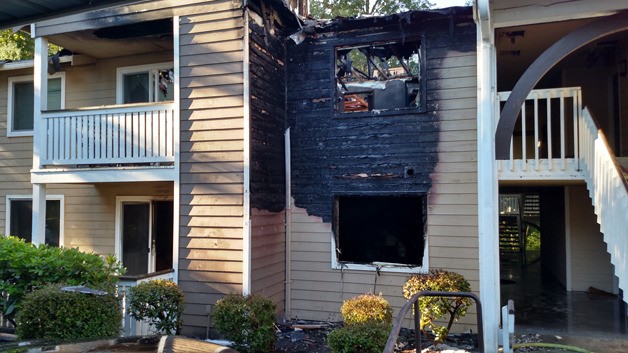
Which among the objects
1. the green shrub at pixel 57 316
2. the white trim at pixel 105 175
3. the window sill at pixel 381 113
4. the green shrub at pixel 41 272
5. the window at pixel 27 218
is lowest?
the green shrub at pixel 57 316

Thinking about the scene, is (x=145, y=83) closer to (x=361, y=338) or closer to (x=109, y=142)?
(x=109, y=142)

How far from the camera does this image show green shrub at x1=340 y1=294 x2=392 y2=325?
18.7 feet

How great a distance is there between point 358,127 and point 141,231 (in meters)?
4.90

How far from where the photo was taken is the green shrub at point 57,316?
4.89 m

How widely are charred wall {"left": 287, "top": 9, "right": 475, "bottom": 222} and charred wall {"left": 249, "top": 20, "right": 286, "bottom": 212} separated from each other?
25 centimetres

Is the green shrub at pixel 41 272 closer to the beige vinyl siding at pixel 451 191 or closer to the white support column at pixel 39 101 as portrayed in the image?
the white support column at pixel 39 101

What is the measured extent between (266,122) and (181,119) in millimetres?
1375

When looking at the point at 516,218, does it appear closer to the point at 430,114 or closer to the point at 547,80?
the point at 547,80

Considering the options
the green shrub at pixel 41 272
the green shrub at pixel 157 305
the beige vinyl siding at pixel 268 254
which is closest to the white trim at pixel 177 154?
the green shrub at pixel 157 305

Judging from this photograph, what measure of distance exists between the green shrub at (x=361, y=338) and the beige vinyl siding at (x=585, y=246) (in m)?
5.22

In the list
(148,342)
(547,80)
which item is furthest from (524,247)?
(148,342)

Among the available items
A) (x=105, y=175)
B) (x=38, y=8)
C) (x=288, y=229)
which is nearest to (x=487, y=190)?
(x=288, y=229)

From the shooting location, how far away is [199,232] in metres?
7.19

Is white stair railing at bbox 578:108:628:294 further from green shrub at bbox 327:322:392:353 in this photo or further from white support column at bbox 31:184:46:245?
white support column at bbox 31:184:46:245
